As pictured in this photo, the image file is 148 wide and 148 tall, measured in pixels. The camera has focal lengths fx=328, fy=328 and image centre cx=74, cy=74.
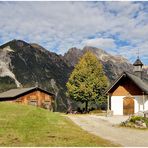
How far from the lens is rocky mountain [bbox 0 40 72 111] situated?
460 ft

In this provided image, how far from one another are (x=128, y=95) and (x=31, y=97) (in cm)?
2257

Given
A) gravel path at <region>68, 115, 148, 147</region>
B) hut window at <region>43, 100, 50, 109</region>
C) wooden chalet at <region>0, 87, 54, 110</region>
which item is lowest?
gravel path at <region>68, 115, 148, 147</region>

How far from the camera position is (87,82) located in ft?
214

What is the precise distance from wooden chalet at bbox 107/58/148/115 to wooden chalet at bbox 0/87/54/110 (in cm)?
1933

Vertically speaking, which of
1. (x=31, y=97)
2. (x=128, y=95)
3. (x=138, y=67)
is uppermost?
(x=138, y=67)

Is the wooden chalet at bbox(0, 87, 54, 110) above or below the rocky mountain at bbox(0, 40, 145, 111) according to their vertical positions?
below

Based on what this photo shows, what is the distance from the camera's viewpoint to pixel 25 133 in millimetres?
19891

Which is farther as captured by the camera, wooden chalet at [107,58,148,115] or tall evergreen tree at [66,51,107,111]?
tall evergreen tree at [66,51,107,111]

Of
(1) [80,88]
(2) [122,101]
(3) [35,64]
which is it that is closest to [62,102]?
(3) [35,64]

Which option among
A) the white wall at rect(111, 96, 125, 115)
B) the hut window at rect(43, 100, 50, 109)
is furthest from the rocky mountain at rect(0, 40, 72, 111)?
the white wall at rect(111, 96, 125, 115)

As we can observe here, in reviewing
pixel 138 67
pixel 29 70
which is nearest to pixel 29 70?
pixel 29 70

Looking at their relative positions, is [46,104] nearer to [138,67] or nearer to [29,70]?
[138,67]

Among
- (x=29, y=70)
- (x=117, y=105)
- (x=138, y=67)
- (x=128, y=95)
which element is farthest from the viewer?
(x=29, y=70)

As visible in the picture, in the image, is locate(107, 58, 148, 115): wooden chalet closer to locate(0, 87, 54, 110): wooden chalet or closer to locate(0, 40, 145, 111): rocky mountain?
locate(0, 87, 54, 110): wooden chalet
